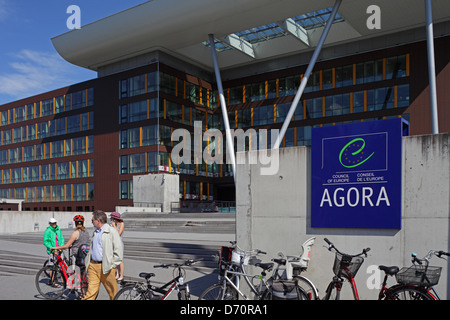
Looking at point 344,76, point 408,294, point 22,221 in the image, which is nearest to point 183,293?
point 408,294

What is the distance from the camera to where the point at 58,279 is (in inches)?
359

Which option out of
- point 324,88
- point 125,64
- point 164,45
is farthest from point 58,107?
point 324,88

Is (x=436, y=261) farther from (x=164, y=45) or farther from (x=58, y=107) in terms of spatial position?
(x=58, y=107)

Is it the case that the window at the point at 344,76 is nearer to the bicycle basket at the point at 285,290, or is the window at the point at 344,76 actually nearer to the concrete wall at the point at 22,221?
the concrete wall at the point at 22,221

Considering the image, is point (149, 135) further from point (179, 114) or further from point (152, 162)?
point (179, 114)

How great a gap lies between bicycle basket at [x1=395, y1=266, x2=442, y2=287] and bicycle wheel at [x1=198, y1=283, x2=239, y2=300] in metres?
2.33

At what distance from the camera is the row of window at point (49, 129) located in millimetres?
52500

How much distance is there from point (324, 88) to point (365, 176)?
39821 millimetres

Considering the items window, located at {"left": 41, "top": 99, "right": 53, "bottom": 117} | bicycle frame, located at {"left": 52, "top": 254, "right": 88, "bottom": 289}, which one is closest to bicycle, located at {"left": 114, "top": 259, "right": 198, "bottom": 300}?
bicycle frame, located at {"left": 52, "top": 254, "right": 88, "bottom": 289}

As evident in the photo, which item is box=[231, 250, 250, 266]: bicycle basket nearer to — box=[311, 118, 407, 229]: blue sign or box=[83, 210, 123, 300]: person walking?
box=[311, 118, 407, 229]: blue sign

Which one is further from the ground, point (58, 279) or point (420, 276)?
point (420, 276)

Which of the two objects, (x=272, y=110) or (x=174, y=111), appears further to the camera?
(x=272, y=110)

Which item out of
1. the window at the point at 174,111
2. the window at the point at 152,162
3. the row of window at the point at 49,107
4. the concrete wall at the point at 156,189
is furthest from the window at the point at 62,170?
the window at the point at 174,111

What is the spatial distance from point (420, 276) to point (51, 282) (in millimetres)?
7112
